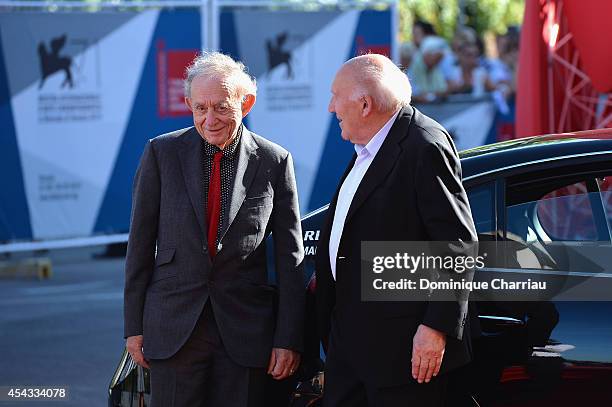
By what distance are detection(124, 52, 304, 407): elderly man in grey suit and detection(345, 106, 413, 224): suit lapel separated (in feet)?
1.50

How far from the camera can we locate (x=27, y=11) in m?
9.45

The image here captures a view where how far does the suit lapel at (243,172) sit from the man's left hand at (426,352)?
80cm

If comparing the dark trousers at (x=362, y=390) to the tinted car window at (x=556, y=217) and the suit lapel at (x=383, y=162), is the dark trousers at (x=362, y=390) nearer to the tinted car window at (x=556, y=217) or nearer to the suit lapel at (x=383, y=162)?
the suit lapel at (x=383, y=162)

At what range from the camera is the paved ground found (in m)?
6.64

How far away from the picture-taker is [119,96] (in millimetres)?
9859

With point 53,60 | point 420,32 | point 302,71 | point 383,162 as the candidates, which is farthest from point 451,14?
point 383,162

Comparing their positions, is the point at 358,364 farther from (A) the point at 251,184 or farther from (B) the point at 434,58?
(B) the point at 434,58

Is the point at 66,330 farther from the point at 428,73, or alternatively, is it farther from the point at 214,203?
the point at 428,73

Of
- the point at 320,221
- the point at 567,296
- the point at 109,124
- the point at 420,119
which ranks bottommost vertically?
the point at 567,296

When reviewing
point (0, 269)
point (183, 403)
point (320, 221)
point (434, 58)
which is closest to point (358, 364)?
point (183, 403)

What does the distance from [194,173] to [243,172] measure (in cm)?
17

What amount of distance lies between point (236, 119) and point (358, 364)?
0.92 meters

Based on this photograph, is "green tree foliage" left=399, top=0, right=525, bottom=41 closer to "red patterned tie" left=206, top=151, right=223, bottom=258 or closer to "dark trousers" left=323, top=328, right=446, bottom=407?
"red patterned tie" left=206, top=151, right=223, bottom=258

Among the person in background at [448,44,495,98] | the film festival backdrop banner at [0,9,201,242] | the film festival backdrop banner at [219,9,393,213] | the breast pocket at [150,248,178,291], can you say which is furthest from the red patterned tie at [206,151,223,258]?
the person in background at [448,44,495,98]
